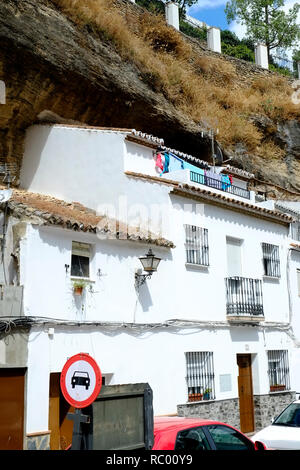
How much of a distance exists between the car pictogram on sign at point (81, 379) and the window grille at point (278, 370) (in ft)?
39.8

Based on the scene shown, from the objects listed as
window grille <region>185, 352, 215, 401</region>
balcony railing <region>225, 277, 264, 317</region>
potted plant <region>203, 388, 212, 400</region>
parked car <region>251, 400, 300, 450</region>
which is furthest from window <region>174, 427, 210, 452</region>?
balcony railing <region>225, 277, 264, 317</region>

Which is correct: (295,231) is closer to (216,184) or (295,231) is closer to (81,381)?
(216,184)

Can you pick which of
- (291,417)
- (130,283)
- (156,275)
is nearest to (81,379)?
(291,417)

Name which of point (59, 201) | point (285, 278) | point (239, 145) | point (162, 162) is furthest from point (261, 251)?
point (239, 145)

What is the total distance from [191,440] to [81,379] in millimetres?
2066

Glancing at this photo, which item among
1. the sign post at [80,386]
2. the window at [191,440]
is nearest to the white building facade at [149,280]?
the window at [191,440]

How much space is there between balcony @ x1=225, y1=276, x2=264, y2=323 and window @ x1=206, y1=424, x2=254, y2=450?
7.70 meters

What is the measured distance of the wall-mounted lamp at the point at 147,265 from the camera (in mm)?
12844

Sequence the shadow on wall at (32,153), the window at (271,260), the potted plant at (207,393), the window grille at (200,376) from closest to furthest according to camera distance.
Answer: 1. the window grille at (200,376)
2. the potted plant at (207,393)
3. the shadow on wall at (32,153)
4. the window at (271,260)

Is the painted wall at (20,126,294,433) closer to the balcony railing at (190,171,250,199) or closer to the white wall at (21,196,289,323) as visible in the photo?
the white wall at (21,196,289,323)

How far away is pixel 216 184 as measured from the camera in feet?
58.5

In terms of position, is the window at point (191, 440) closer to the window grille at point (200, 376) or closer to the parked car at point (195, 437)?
the parked car at point (195, 437)
